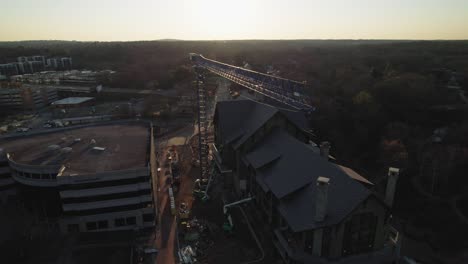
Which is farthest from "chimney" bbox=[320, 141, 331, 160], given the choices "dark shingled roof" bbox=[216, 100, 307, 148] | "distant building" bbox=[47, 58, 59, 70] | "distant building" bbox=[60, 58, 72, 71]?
"distant building" bbox=[47, 58, 59, 70]

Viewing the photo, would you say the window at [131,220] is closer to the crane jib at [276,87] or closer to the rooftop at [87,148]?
the rooftop at [87,148]

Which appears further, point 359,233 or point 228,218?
point 228,218

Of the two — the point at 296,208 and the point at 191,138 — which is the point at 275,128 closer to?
the point at 296,208

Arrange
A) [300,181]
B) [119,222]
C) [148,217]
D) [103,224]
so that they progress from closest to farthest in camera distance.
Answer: [300,181], [103,224], [119,222], [148,217]

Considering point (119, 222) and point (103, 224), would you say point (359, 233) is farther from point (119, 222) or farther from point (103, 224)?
point (103, 224)

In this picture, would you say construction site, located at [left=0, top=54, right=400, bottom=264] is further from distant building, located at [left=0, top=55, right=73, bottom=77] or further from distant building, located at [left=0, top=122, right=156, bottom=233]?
distant building, located at [left=0, top=55, right=73, bottom=77]

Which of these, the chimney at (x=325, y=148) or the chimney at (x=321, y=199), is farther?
the chimney at (x=325, y=148)

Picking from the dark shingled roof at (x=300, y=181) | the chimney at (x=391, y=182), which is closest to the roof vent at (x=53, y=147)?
the dark shingled roof at (x=300, y=181)

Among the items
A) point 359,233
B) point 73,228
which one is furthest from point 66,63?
point 359,233
